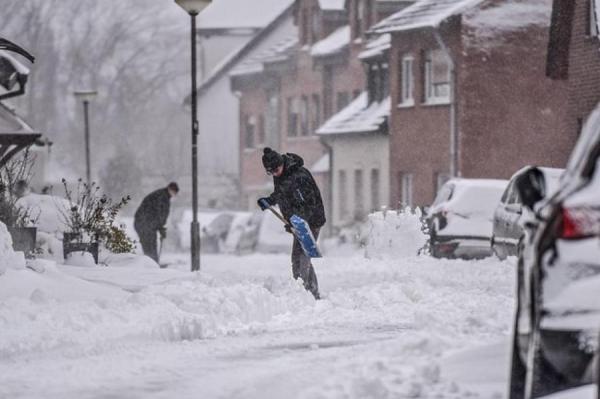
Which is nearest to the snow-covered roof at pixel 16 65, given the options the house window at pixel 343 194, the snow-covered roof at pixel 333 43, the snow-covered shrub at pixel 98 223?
the snow-covered shrub at pixel 98 223

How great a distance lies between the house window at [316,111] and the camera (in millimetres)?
64438

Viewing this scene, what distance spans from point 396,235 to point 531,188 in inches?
831

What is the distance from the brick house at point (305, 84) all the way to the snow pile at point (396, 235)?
27322 millimetres

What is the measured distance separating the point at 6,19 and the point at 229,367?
264 feet

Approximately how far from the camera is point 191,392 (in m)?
11.0

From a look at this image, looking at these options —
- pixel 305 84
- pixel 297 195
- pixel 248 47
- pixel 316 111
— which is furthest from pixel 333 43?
pixel 297 195

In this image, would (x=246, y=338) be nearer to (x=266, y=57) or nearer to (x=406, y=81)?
(x=406, y=81)

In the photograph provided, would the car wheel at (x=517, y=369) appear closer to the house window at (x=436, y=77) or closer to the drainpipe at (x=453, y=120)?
the drainpipe at (x=453, y=120)

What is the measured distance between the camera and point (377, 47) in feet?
181

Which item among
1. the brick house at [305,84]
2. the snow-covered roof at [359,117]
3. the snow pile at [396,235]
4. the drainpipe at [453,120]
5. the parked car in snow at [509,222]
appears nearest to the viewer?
the parked car in snow at [509,222]

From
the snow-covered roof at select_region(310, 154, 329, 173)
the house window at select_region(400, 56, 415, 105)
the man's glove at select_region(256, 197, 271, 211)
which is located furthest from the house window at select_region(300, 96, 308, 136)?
the man's glove at select_region(256, 197, 271, 211)

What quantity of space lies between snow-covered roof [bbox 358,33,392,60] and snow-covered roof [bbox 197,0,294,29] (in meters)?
28.7

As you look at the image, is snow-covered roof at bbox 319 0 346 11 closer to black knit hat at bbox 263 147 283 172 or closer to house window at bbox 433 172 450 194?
house window at bbox 433 172 450 194

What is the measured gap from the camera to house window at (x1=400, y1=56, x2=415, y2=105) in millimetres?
50000
